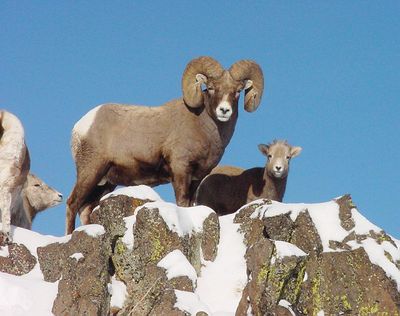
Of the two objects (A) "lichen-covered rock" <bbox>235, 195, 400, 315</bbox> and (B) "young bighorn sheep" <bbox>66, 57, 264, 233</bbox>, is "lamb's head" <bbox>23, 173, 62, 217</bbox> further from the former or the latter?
(A) "lichen-covered rock" <bbox>235, 195, 400, 315</bbox>

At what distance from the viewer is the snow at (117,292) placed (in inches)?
664

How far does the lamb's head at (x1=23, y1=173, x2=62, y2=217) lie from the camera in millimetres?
24000

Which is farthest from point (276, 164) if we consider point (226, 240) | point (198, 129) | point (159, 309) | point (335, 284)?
point (159, 309)

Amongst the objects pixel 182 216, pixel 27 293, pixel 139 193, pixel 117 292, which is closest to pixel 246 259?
pixel 182 216

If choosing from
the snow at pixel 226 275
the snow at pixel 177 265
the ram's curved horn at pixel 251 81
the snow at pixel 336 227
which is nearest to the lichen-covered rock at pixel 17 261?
the snow at pixel 177 265

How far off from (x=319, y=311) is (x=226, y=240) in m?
2.35

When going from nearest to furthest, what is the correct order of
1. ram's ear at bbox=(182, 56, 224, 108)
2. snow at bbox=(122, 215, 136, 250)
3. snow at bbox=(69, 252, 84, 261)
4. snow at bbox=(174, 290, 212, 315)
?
snow at bbox=(174, 290, 212, 315) → snow at bbox=(69, 252, 84, 261) → snow at bbox=(122, 215, 136, 250) → ram's ear at bbox=(182, 56, 224, 108)

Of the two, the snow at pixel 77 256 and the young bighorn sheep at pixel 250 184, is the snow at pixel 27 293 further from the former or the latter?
the young bighorn sheep at pixel 250 184

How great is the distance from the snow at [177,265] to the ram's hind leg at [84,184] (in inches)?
167

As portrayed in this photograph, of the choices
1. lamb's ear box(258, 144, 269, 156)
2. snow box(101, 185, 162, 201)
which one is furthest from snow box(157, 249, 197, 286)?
lamb's ear box(258, 144, 269, 156)

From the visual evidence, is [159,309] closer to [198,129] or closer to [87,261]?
[87,261]

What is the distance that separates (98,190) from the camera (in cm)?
2130

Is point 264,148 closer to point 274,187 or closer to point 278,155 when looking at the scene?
point 278,155

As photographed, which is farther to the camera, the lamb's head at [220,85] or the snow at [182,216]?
the lamb's head at [220,85]
